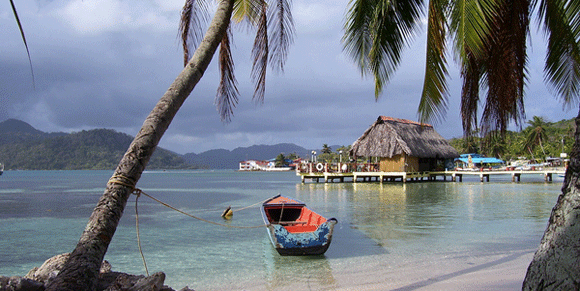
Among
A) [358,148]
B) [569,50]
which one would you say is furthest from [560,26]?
[358,148]

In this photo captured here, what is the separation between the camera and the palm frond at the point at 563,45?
11.4 ft

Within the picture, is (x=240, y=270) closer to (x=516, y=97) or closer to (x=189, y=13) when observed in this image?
(x=189, y=13)

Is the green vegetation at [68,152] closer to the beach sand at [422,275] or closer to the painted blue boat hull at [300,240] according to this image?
the painted blue boat hull at [300,240]

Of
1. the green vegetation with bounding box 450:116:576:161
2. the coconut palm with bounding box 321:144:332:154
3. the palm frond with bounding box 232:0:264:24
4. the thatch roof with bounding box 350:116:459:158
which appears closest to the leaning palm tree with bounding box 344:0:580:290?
the palm frond with bounding box 232:0:264:24

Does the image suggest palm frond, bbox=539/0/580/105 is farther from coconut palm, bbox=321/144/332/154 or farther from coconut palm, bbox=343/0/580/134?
coconut palm, bbox=321/144/332/154

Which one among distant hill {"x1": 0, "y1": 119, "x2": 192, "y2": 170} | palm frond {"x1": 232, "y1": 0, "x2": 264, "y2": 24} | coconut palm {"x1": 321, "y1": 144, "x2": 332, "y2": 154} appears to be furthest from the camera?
distant hill {"x1": 0, "y1": 119, "x2": 192, "y2": 170}

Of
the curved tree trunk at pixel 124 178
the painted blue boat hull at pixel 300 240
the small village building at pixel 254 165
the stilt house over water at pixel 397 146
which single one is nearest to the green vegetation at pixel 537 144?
the stilt house over water at pixel 397 146

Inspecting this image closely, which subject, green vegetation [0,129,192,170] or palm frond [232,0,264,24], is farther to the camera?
green vegetation [0,129,192,170]

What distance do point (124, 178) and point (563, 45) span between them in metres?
4.33

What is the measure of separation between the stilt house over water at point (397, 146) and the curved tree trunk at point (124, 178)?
90.7 ft

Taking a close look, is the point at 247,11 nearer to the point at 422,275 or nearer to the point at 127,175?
the point at 127,175

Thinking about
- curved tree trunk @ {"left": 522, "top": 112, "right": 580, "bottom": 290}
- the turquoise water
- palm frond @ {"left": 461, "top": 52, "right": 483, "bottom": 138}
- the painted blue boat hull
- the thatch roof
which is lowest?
the turquoise water

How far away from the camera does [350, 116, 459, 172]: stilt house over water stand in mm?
30703

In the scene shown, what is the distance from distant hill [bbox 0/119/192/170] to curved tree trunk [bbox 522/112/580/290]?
135 m
